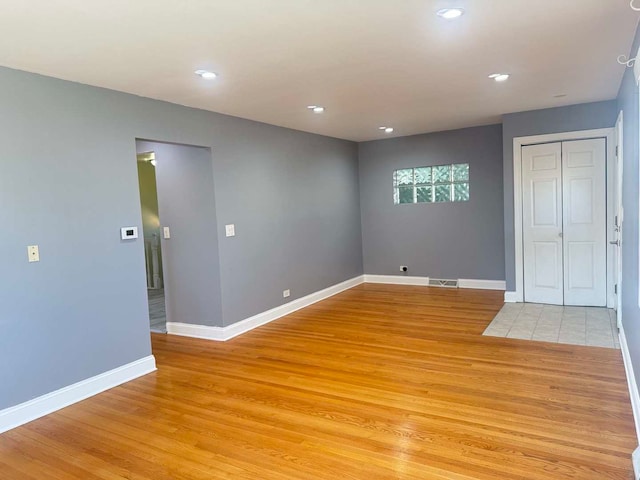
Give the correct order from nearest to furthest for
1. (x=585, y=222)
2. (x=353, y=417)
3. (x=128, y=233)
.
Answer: (x=353, y=417) → (x=128, y=233) → (x=585, y=222)

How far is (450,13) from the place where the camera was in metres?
2.39

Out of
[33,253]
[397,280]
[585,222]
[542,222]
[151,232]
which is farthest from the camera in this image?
[151,232]

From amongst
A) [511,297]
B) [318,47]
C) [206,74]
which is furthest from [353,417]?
[511,297]

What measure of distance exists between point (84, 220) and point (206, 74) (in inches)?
58.4

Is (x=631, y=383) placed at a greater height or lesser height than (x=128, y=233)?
lesser

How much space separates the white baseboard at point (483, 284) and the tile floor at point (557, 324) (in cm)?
111

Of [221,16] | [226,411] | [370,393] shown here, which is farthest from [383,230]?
[221,16]

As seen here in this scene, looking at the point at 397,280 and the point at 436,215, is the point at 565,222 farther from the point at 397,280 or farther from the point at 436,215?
the point at 397,280

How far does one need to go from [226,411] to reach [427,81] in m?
3.15

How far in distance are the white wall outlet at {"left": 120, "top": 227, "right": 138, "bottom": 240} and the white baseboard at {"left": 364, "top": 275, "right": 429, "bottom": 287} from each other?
4.75 metres

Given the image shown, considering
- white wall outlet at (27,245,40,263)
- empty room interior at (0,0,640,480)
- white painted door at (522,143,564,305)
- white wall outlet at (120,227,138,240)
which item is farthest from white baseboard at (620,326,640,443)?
white wall outlet at (27,245,40,263)

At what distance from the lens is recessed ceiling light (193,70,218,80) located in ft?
10.5

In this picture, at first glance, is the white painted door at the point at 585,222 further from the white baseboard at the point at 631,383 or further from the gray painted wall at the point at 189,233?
the gray painted wall at the point at 189,233

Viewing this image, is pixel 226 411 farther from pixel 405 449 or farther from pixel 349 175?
pixel 349 175
